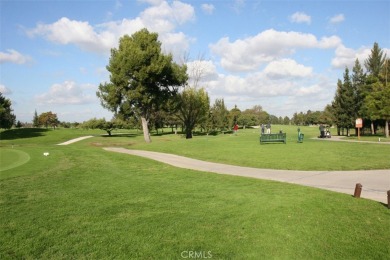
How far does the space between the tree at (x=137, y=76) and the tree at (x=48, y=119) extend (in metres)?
81.4

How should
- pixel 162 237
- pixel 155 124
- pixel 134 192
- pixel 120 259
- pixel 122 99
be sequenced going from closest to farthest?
1. pixel 120 259
2. pixel 162 237
3. pixel 134 192
4. pixel 122 99
5. pixel 155 124

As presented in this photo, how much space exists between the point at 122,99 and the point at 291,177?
2844 cm

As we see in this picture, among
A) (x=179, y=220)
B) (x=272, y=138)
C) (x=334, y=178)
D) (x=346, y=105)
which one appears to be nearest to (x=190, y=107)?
(x=272, y=138)

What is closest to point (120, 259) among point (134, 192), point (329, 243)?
point (329, 243)

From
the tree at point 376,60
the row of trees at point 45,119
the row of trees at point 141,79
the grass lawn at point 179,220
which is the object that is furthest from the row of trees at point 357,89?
the row of trees at point 45,119

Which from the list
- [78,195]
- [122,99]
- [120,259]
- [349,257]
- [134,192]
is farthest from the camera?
[122,99]

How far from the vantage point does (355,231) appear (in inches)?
264

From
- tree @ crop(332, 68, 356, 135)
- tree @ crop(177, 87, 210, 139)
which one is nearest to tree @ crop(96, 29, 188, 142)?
tree @ crop(177, 87, 210, 139)

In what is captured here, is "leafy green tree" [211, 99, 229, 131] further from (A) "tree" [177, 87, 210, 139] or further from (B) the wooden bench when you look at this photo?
(B) the wooden bench

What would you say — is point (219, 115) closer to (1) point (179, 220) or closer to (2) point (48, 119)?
(2) point (48, 119)

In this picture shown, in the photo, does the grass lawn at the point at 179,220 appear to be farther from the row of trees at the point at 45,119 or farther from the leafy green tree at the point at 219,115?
the row of trees at the point at 45,119

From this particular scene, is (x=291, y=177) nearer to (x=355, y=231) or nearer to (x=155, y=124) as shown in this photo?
(x=355, y=231)

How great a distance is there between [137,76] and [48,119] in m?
87.1

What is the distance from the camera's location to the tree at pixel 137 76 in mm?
34594
